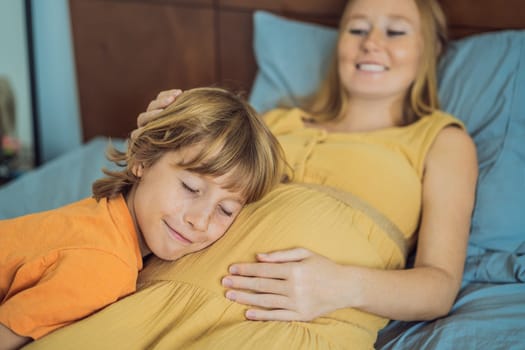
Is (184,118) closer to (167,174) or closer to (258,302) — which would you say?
(167,174)

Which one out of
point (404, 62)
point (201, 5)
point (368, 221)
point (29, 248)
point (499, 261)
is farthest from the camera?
point (201, 5)

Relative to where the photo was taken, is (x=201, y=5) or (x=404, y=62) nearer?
(x=404, y=62)

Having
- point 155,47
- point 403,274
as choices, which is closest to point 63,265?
point 403,274

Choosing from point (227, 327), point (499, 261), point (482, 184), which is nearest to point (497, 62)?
point (482, 184)

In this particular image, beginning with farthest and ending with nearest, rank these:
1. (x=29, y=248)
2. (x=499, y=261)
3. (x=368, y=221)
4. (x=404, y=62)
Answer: (x=404, y=62), (x=499, y=261), (x=368, y=221), (x=29, y=248)

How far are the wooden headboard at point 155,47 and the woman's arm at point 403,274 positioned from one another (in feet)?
2.64

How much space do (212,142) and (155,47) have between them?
4.00ft

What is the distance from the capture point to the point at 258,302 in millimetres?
1029

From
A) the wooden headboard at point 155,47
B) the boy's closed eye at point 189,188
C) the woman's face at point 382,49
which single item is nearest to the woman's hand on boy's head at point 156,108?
the boy's closed eye at point 189,188

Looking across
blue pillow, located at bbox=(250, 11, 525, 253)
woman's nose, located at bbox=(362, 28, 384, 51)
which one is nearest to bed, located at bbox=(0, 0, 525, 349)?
blue pillow, located at bbox=(250, 11, 525, 253)

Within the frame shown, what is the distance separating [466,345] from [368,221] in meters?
0.30

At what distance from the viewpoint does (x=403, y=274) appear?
1.15 metres

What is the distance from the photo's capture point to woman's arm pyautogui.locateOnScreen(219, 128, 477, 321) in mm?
1033

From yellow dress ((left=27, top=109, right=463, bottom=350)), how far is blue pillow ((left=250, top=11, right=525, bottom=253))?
122mm
